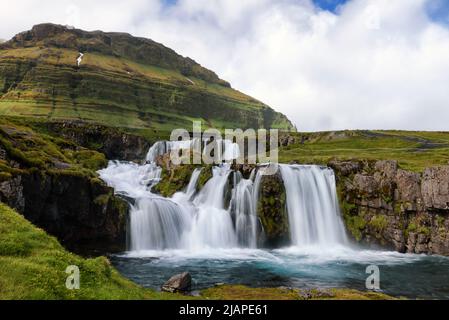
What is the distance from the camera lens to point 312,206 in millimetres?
59562

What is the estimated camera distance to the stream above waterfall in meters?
36.6

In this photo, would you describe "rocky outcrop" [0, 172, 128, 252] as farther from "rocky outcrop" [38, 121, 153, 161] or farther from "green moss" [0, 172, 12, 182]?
"rocky outcrop" [38, 121, 153, 161]

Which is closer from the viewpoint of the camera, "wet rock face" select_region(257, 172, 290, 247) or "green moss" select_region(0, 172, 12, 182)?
"green moss" select_region(0, 172, 12, 182)

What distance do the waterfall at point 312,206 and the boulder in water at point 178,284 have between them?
29543mm

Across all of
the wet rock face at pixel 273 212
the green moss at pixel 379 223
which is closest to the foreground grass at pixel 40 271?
the wet rock face at pixel 273 212

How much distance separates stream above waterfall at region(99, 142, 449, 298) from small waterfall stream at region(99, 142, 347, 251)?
0.13 m

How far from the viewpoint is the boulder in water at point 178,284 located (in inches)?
1120

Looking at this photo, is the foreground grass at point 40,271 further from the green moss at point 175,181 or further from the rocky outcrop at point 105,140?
the rocky outcrop at point 105,140

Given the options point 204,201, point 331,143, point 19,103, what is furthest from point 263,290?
point 19,103

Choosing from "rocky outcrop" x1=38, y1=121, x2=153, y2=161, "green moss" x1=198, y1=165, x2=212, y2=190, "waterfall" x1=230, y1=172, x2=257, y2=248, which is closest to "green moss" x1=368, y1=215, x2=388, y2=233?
"waterfall" x1=230, y1=172, x2=257, y2=248

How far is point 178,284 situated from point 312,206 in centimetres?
3510
